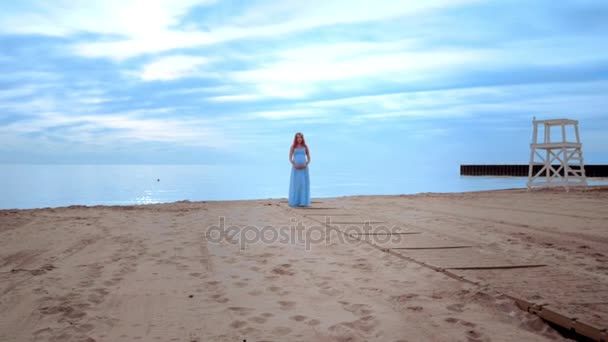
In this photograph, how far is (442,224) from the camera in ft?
23.2

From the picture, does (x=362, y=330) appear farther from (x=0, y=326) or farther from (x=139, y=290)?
(x=0, y=326)

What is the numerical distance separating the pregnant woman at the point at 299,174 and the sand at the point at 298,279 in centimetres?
292

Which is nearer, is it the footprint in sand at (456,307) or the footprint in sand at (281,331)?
the footprint in sand at (281,331)

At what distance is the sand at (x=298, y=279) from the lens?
9.46 ft

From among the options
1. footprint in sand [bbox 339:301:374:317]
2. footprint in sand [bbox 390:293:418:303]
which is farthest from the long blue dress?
footprint in sand [bbox 339:301:374:317]

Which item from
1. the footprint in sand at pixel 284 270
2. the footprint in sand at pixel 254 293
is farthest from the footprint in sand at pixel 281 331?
the footprint in sand at pixel 284 270

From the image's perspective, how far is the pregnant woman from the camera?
10578 millimetres

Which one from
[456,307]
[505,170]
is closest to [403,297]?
[456,307]

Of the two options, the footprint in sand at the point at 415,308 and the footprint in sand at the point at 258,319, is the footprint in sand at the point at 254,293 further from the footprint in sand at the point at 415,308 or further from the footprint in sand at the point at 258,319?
the footprint in sand at the point at 415,308

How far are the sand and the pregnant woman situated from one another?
2.92 meters

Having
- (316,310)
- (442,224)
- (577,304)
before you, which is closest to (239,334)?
(316,310)

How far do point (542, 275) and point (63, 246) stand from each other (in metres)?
5.26

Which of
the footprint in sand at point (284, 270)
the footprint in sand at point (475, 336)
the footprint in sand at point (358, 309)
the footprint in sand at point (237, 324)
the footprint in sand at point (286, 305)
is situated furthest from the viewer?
the footprint in sand at point (284, 270)

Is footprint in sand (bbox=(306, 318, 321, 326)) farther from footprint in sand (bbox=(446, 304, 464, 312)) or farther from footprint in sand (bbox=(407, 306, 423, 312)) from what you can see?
footprint in sand (bbox=(446, 304, 464, 312))
